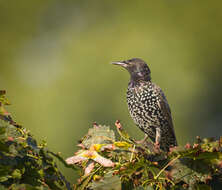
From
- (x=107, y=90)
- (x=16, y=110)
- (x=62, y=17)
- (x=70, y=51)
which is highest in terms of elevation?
(x=62, y=17)

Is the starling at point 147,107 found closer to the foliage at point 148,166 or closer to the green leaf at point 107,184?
the foliage at point 148,166

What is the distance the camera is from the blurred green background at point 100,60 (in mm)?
13867

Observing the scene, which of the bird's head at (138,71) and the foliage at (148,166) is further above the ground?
the bird's head at (138,71)

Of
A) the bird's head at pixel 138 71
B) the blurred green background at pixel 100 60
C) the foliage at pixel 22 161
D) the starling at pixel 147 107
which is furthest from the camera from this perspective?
the blurred green background at pixel 100 60

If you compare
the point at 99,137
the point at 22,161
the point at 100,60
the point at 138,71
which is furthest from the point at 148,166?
the point at 100,60

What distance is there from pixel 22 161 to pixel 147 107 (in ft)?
9.53

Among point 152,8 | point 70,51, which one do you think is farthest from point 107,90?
point 152,8

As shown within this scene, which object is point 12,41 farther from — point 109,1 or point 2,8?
point 109,1

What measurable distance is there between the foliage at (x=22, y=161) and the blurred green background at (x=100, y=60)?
34.0 feet

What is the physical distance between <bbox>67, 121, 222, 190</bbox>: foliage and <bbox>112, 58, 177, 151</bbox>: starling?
8.25 ft

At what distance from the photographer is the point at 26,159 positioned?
1425 mm

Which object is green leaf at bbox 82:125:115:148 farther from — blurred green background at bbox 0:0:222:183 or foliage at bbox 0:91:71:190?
blurred green background at bbox 0:0:222:183

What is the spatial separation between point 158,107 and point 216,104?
1482 centimetres

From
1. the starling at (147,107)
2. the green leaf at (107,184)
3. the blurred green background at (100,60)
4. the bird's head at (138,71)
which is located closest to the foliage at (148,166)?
the green leaf at (107,184)
